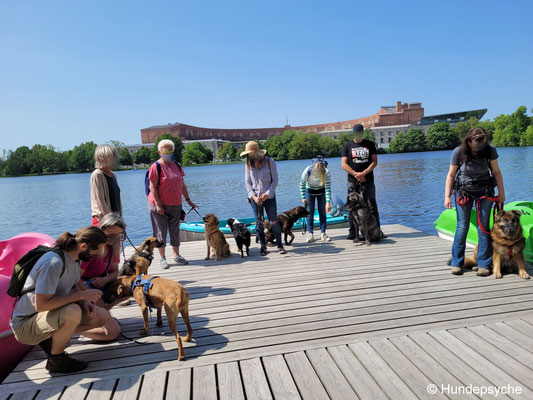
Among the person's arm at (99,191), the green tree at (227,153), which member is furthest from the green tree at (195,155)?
the person's arm at (99,191)

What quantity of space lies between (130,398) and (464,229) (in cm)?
382

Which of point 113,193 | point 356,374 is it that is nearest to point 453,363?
point 356,374

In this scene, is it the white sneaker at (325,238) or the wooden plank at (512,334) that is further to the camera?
the white sneaker at (325,238)

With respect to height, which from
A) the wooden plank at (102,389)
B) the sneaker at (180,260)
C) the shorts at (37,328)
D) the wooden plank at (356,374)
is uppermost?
the shorts at (37,328)

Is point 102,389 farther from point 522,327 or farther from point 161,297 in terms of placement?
point 522,327

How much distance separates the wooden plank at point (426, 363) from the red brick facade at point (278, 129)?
129 m

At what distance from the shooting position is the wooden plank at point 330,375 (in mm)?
2082

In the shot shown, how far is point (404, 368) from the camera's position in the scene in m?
2.29

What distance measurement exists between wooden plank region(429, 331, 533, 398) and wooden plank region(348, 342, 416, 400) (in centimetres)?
54

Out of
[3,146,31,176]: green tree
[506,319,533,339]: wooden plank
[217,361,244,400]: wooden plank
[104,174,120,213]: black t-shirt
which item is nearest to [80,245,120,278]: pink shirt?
[104,174,120,213]: black t-shirt

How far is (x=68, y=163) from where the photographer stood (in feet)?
285

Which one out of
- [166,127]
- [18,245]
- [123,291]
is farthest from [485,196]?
[166,127]

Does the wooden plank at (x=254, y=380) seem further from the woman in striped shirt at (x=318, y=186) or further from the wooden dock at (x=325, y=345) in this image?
the woman in striped shirt at (x=318, y=186)

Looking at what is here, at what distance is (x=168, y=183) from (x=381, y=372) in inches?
142
